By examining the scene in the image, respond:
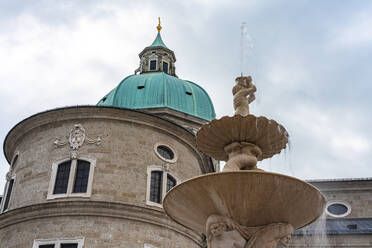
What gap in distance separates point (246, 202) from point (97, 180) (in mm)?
13445

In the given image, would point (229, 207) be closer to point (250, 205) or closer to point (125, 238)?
point (250, 205)

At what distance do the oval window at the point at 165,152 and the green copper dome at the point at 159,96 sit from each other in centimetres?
1062

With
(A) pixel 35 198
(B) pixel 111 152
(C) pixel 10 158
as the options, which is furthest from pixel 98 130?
(C) pixel 10 158

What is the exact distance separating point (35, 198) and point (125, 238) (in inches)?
182

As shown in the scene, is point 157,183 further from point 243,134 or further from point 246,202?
point 246,202

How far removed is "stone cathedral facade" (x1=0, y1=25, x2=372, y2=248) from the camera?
65.2 ft

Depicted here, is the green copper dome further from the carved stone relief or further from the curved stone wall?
the carved stone relief

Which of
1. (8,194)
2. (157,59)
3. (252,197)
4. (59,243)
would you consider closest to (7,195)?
(8,194)

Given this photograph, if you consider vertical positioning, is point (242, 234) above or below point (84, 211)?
below

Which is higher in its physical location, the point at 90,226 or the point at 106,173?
the point at 106,173

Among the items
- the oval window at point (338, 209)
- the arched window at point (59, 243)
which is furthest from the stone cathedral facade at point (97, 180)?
the oval window at point (338, 209)

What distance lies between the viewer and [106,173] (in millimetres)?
20938

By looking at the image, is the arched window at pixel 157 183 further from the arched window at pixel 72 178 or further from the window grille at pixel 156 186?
the arched window at pixel 72 178

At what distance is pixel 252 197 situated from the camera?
27.3 feet
